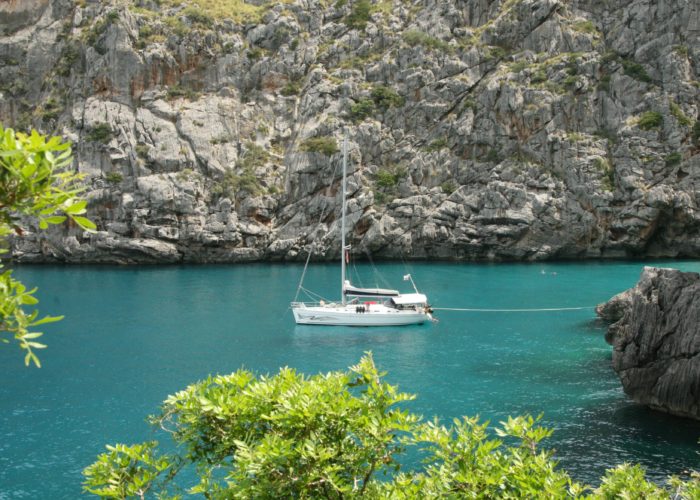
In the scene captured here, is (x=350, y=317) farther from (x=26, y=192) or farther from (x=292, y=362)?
(x=26, y=192)

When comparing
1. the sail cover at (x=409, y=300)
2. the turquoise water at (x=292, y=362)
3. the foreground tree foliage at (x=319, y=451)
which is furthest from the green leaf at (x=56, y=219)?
the sail cover at (x=409, y=300)

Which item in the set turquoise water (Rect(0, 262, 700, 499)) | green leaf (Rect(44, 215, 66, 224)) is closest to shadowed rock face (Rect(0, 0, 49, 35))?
turquoise water (Rect(0, 262, 700, 499))

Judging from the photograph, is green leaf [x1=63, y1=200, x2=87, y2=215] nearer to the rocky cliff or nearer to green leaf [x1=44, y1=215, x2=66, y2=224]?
green leaf [x1=44, y1=215, x2=66, y2=224]

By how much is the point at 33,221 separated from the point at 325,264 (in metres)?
51.6

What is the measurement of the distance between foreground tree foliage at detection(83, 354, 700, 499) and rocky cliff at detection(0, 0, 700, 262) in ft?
256

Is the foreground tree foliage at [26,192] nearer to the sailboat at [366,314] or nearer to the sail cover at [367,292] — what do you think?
the sailboat at [366,314]

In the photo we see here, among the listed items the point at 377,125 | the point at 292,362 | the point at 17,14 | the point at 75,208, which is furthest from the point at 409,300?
the point at 17,14

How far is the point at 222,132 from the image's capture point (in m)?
94.8

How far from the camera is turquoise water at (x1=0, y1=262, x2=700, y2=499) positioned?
75.4 ft

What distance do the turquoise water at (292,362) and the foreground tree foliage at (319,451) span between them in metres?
14.7

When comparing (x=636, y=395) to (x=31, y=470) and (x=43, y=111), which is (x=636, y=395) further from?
(x=43, y=111)

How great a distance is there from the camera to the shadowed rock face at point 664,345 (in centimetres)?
2495

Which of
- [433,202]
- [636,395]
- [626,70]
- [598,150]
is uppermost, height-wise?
[626,70]

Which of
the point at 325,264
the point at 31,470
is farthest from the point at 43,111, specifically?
the point at 31,470
